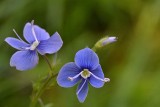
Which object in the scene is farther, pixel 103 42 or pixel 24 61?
pixel 103 42

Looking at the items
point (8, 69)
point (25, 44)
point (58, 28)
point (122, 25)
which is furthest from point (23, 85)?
point (25, 44)

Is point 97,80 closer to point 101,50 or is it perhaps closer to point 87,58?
point 87,58

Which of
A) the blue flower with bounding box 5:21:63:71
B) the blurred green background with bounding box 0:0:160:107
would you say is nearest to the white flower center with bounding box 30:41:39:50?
the blue flower with bounding box 5:21:63:71

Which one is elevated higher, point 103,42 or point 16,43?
point 16,43

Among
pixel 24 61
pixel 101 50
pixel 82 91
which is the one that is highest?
pixel 24 61

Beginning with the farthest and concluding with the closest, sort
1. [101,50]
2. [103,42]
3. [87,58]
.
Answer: [101,50], [103,42], [87,58]

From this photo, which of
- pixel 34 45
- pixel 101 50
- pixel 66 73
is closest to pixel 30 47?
pixel 34 45

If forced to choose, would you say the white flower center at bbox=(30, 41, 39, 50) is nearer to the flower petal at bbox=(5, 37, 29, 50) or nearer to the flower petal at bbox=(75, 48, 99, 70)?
the flower petal at bbox=(5, 37, 29, 50)
